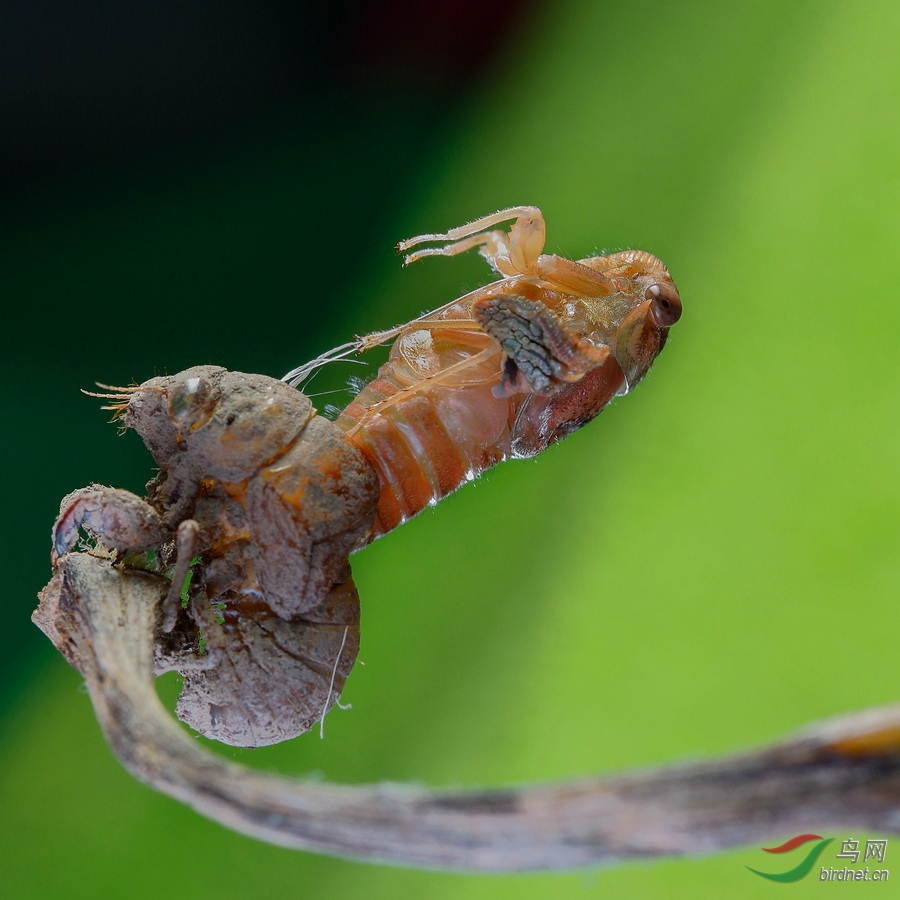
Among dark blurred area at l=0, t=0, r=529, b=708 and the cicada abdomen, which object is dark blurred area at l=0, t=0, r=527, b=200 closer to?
dark blurred area at l=0, t=0, r=529, b=708

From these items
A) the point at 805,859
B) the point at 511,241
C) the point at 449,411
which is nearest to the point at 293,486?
the point at 449,411

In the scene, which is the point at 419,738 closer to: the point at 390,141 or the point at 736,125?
the point at 390,141

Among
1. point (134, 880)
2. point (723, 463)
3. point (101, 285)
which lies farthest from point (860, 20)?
point (134, 880)

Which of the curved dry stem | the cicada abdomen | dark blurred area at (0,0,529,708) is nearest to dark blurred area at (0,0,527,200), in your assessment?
dark blurred area at (0,0,529,708)

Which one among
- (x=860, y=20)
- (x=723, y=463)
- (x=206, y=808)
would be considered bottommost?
(x=723, y=463)

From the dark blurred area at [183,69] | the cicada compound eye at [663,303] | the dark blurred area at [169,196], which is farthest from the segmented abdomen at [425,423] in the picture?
the dark blurred area at [183,69]

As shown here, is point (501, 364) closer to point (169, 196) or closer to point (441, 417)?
point (441, 417)
